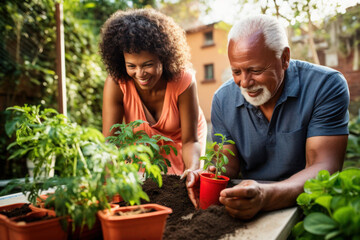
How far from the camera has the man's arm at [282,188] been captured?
115cm

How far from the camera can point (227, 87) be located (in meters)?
2.13

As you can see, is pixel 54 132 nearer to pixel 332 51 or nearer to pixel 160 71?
pixel 160 71

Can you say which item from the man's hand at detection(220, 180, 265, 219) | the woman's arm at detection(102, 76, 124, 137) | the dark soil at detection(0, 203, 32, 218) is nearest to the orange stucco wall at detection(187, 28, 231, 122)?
the woman's arm at detection(102, 76, 124, 137)

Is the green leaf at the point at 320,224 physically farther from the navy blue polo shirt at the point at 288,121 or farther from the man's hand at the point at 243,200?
the navy blue polo shirt at the point at 288,121

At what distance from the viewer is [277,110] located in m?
1.82

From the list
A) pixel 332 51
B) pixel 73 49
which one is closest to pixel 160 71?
pixel 73 49

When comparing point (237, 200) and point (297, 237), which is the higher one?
point (237, 200)

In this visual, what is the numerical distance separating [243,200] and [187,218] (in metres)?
0.28

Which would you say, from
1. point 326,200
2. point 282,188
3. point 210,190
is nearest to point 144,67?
point 210,190

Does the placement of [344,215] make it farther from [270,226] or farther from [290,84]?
[290,84]

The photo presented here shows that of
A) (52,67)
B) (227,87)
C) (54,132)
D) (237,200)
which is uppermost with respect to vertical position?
(52,67)

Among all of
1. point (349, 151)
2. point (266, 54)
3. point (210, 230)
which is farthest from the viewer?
point (349, 151)

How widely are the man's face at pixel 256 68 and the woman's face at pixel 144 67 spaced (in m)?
0.59

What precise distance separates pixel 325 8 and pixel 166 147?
102 inches
